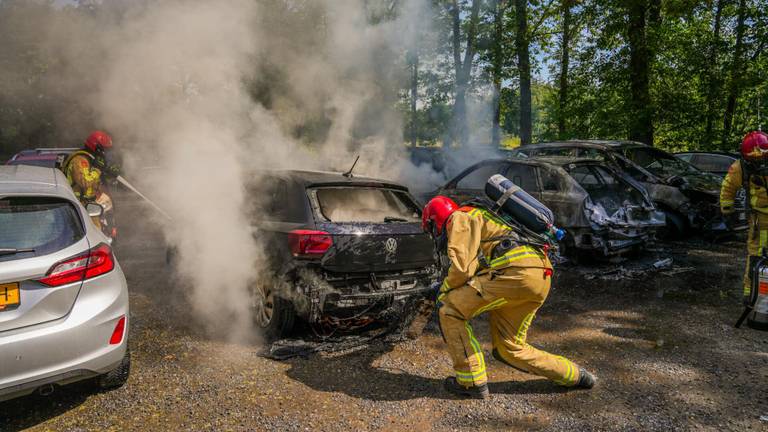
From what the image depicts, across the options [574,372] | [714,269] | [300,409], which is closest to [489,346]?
[574,372]

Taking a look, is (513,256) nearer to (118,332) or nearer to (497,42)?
(118,332)

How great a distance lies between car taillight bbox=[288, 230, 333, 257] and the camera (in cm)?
377

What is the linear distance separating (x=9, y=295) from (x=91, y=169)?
3.73 m

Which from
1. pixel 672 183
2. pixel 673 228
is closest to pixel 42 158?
pixel 672 183

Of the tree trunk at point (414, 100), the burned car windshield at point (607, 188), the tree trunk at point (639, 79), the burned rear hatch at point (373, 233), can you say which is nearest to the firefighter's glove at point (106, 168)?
the burned rear hatch at point (373, 233)

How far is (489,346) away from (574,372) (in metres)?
0.98

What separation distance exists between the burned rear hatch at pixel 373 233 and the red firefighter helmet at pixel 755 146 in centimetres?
311

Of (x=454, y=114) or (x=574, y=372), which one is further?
(x=454, y=114)

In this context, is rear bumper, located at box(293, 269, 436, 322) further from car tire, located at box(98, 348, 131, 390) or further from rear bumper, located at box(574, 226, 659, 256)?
rear bumper, located at box(574, 226, 659, 256)

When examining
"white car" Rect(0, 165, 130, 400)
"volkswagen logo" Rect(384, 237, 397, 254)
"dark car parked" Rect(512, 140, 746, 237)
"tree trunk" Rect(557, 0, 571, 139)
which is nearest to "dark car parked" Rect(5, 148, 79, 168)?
"white car" Rect(0, 165, 130, 400)

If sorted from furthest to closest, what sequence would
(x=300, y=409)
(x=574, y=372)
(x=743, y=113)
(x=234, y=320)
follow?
(x=743, y=113) < (x=234, y=320) < (x=574, y=372) < (x=300, y=409)

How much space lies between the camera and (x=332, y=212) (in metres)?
4.62

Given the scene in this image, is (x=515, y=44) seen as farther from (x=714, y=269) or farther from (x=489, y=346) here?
(x=489, y=346)

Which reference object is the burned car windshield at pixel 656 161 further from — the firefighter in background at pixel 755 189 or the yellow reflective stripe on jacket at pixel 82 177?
the yellow reflective stripe on jacket at pixel 82 177
